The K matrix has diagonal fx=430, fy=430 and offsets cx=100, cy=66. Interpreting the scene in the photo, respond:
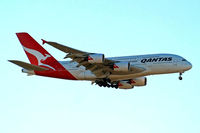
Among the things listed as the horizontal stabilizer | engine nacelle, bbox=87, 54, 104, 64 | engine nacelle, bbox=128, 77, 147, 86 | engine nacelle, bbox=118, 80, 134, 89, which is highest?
engine nacelle, bbox=87, 54, 104, 64

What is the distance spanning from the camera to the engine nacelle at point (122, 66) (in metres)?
48.0

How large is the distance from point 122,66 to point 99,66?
278 cm

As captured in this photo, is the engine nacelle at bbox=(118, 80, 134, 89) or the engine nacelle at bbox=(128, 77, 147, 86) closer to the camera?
the engine nacelle at bbox=(128, 77, 147, 86)

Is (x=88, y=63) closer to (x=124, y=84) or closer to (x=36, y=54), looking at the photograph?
(x=36, y=54)

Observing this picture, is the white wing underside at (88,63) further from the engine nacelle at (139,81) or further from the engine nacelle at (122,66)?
the engine nacelle at (139,81)

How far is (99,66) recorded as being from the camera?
49.2m

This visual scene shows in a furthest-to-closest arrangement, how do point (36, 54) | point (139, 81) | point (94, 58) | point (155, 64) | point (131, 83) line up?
point (131, 83), point (139, 81), point (36, 54), point (155, 64), point (94, 58)

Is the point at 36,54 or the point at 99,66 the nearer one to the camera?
the point at 99,66

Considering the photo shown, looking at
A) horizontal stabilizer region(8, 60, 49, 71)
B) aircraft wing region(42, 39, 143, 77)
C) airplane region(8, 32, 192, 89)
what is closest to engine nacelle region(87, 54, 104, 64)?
airplane region(8, 32, 192, 89)

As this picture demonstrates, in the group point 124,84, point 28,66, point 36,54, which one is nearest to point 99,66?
point 124,84

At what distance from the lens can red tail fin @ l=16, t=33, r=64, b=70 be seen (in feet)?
171

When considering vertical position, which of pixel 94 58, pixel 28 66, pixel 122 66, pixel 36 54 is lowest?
pixel 28 66

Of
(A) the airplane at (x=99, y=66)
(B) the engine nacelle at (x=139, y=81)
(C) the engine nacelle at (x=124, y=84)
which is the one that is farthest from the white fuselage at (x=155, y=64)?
(B) the engine nacelle at (x=139, y=81)

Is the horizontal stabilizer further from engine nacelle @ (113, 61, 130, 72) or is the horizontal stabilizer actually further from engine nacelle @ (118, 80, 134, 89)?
engine nacelle @ (118, 80, 134, 89)
